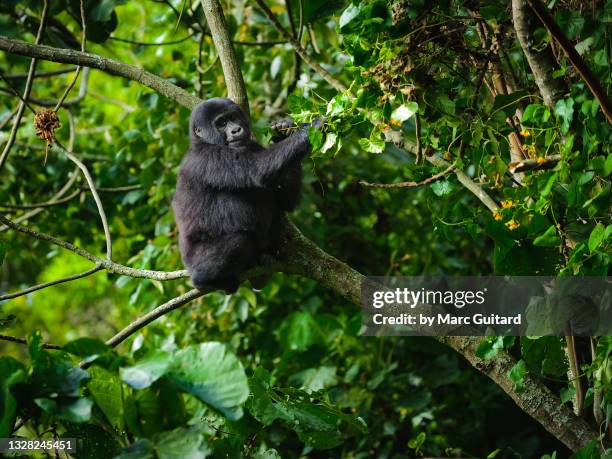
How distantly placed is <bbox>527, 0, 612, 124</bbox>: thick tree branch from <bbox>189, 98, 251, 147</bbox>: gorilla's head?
1.87m

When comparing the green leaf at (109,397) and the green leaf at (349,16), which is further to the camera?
the green leaf at (349,16)

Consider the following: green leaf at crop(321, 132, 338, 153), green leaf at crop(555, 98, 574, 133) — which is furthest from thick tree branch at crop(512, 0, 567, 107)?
green leaf at crop(321, 132, 338, 153)

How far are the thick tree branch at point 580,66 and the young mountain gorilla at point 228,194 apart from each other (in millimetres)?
1600

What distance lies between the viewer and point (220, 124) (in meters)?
3.81

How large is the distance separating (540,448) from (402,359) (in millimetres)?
1127

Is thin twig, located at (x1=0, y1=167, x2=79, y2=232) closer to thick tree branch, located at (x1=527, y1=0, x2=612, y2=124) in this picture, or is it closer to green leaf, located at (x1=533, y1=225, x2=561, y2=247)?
green leaf, located at (x1=533, y1=225, x2=561, y2=247)

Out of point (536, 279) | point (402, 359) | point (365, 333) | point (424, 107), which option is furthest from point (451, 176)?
point (402, 359)

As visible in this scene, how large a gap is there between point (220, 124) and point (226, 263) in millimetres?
780

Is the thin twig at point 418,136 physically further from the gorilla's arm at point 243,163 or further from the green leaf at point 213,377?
the green leaf at point 213,377

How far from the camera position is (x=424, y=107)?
2.45 metres

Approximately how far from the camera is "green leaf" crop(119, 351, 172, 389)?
5.59ft

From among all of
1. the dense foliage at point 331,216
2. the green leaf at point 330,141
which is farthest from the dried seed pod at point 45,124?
the green leaf at point 330,141

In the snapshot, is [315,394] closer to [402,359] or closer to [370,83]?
[370,83]

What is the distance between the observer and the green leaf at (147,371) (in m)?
1.70
